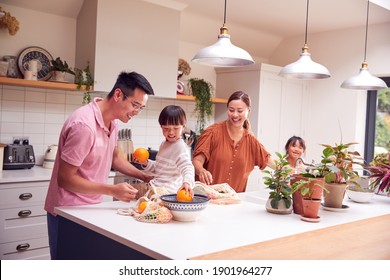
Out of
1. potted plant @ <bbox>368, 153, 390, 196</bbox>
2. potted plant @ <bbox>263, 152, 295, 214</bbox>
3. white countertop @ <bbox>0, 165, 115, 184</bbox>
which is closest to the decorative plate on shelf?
white countertop @ <bbox>0, 165, 115, 184</bbox>

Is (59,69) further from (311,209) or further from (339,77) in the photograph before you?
(339,77)

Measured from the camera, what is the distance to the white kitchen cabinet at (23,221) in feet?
10.5

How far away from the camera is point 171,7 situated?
4273 mm

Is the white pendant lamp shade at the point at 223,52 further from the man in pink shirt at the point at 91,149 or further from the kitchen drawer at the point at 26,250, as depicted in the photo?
the kitchen drawer at the point at 26,250

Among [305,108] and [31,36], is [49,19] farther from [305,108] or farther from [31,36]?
[305,108]

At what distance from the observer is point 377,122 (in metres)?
5.12

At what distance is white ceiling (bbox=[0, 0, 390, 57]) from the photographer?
3990mm

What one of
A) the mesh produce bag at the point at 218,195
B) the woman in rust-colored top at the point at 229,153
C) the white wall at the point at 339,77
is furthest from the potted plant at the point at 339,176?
the white wall at the point at 339,77

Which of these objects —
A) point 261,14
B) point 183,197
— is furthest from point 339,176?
point 261,14

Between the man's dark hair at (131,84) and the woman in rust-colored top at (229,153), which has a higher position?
the man's dark hair at (131,84)

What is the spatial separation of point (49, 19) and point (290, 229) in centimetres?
314

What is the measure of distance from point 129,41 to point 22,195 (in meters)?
1.70

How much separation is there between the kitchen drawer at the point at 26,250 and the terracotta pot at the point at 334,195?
2319mm
